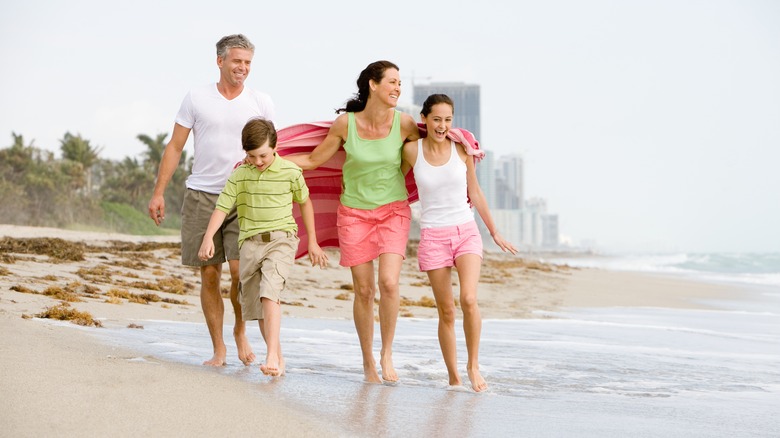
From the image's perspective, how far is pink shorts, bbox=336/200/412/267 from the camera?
5.29 metres

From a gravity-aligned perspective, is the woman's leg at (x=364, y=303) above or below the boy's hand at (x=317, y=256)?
below

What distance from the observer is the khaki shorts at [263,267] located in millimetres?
4902

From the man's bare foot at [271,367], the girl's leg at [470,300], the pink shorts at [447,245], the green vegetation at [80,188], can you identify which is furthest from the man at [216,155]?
the green vegetation at [80,188]

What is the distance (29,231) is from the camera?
21875 mm

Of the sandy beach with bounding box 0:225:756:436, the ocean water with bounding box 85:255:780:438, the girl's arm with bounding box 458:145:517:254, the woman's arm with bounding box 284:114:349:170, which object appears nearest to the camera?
the sandy beach with bounding box 0:225:756:436

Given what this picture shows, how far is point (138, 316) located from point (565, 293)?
928cm

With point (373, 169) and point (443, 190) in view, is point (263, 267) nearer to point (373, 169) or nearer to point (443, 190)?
point (373, 169)

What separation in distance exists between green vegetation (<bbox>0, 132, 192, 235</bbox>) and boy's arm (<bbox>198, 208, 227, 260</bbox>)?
108ft

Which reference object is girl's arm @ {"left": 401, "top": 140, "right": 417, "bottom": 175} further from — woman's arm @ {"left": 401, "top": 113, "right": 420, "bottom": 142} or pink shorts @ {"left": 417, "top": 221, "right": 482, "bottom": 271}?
pink shorts @ {"left": 417, "top": 221, "right": 482, "bottom": 271}

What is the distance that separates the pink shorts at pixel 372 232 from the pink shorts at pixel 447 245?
0.17 meters

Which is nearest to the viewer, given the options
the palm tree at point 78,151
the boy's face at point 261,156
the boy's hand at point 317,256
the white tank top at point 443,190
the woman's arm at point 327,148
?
the boy's face at point 261,156

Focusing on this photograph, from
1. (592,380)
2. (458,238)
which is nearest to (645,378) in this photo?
(592,380)

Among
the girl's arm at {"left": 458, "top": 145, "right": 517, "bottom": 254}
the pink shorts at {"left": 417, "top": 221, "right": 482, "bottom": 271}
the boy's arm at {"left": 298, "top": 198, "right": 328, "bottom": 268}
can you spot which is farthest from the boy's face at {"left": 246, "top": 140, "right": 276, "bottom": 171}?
the girl's arm at {"left": 458, "top": 145, "right": 517, "bottom": 254}

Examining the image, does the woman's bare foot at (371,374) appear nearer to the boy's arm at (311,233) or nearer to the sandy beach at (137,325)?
the boy's arm at (311,233)
